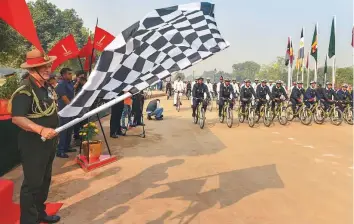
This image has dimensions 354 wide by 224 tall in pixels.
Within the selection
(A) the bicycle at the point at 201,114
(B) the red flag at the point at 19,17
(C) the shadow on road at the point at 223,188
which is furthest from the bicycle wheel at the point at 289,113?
(B) the red flag at the point at 19,17

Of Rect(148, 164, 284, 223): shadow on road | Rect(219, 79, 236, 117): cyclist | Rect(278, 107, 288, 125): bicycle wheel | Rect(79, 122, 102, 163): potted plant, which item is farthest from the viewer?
A: Rect(219, 79, 236, 117): cyclist

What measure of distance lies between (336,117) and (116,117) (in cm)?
957

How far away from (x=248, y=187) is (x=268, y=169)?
133 centimetres

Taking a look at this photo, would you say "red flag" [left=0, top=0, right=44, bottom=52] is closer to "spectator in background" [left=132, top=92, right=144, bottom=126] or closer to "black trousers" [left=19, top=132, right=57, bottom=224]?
"black trousers" [left=19, top=132, right=57, bottom=224]

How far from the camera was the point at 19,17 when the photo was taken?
3500 millimetres

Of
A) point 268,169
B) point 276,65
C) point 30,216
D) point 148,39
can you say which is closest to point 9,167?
point 30,216

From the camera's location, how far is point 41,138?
9.95 feet

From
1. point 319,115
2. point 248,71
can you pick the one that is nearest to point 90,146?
point 319,115

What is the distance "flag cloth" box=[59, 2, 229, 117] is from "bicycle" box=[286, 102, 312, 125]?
10.3 metres

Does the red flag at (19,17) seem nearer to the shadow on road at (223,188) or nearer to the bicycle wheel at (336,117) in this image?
the shadow on road at (223,188)

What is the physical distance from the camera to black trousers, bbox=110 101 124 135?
9.41 metres

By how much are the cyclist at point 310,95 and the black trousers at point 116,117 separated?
8471mm

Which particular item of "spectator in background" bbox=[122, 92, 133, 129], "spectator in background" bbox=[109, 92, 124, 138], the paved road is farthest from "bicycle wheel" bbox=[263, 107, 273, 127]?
"spectator in background" bbox=[109, 92, 124, 138]

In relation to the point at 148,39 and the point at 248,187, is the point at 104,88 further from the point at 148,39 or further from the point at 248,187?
the point at 248,187
